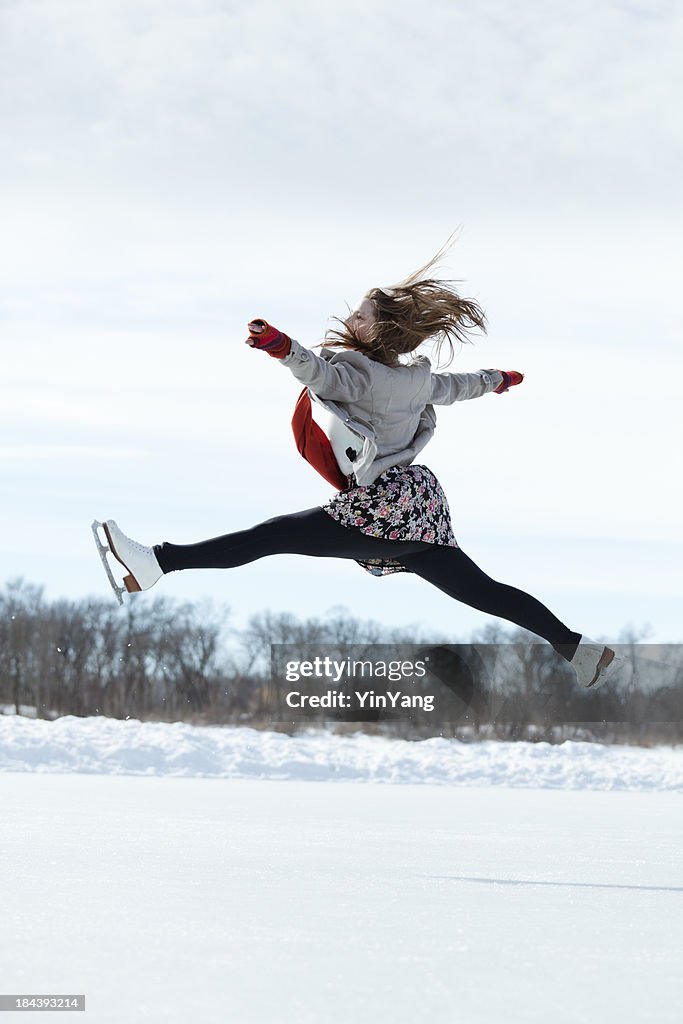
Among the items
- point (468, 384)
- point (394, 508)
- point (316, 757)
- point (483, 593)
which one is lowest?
point (316, 757)

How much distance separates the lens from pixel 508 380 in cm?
349

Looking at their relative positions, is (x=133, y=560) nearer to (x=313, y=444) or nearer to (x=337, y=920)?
(x=313, y=444)

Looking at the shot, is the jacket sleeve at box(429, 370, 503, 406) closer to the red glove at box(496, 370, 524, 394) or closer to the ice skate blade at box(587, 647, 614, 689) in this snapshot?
the red glove at box(496, 370, 524, 394)

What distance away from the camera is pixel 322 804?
666 cm

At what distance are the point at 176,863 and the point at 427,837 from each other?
60.7 inches

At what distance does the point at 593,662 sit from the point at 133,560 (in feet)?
4.63

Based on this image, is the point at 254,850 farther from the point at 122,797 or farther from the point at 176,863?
the point at 122,797

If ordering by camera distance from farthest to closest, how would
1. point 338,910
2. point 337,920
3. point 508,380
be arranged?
1. point 508,380
2. point 338,910
3. point 337,920

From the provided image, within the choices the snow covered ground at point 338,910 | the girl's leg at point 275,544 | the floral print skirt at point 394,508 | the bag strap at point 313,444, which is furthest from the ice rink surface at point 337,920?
the bag strap at point 313,444

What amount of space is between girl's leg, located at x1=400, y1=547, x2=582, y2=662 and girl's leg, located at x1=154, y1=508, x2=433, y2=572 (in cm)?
17

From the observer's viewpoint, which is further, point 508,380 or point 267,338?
point 508,380

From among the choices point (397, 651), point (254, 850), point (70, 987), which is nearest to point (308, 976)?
point (70, 987)

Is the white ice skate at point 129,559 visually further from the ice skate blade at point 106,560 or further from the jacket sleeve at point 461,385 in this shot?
the jacket sleeve at point 461,385

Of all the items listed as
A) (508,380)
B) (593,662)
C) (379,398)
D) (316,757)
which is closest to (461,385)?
(508,380)
